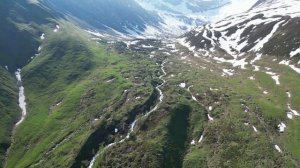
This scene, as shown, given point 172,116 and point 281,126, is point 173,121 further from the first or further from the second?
point 281,126

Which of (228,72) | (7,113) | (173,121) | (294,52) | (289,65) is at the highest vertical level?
(294,52)

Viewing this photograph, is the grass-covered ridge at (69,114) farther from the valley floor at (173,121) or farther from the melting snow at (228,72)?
the melting snow at (228,72)

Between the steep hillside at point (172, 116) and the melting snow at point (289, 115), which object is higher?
the melting snow at point (289, 115)

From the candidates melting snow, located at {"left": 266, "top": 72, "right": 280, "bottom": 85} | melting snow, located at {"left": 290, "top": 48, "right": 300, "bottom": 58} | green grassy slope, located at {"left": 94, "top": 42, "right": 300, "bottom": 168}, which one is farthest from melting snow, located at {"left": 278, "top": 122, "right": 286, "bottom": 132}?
melting snow, located at {"left": 290, "top": 48, "right": 300, "bottom": 58}

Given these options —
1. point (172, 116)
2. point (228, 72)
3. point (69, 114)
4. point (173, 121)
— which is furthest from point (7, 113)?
point (228, 72)

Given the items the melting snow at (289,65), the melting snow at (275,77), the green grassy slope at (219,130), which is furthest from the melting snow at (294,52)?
the melting snow at (275,77)

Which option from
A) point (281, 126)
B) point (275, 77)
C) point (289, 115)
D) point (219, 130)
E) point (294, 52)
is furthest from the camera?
point (294, 52)

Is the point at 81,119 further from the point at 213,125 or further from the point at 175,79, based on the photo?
the point at 213,125

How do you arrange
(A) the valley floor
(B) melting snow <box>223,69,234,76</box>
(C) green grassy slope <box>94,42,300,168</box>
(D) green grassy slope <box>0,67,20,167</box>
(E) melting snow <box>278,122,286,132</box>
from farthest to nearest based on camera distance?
1. (B) melting snow <box>223,69,234,76</box>
2. (D) green grassy slope <box>0,67,20,167</box>
3. (E) melting snow <box>278,122,286,132</box>
4. (A) the valley floor
5. (C) green grassy slope <box>94,42,300,168</box>

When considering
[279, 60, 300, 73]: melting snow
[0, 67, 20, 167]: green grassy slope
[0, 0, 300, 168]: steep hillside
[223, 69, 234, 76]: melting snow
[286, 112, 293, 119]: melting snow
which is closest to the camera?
[0, 0, 300, 168]: steep hillside

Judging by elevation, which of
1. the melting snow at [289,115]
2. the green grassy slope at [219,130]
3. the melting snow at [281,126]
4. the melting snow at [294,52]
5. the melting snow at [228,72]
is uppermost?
the melting snow at [294,52]

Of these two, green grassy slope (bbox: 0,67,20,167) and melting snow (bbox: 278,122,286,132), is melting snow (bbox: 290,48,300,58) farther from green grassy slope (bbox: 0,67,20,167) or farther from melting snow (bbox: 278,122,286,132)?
green grassy slope (bbox: 0,67,20,167)
